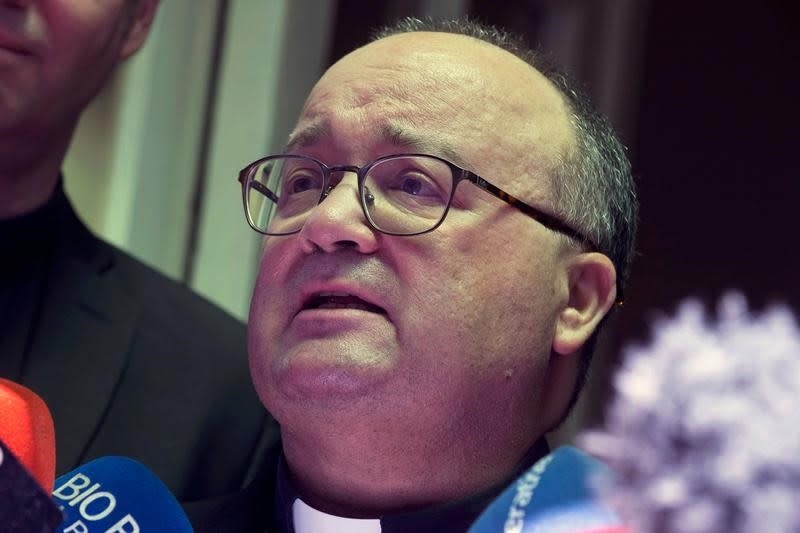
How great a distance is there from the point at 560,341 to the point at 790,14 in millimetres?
410

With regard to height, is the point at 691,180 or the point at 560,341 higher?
the point at 691,180

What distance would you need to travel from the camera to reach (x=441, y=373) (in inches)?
46.1

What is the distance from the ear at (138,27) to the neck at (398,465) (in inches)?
28.2

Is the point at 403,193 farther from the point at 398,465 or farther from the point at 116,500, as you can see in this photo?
the point at 116,500

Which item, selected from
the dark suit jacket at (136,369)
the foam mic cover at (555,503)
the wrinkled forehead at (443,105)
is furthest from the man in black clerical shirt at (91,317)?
the foam mic cover at (555,503)

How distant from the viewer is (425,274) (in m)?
1.19

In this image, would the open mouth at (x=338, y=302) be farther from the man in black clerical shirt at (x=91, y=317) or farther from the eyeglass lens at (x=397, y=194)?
the man in black clerical shirt at (x=91, y=317)

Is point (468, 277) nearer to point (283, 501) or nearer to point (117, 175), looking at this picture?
point (283, 501)

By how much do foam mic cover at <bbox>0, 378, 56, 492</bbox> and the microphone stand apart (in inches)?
17.3

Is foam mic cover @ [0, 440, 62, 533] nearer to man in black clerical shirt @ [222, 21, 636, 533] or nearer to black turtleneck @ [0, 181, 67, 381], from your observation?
man in black clerical shirt @ [222, 21, 636, 533]

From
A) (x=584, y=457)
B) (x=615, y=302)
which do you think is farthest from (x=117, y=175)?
(x=584, y=457)

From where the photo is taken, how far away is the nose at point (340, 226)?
1180 mm

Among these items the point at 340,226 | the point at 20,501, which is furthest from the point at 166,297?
the point at 20,501

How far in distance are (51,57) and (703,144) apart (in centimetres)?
82
